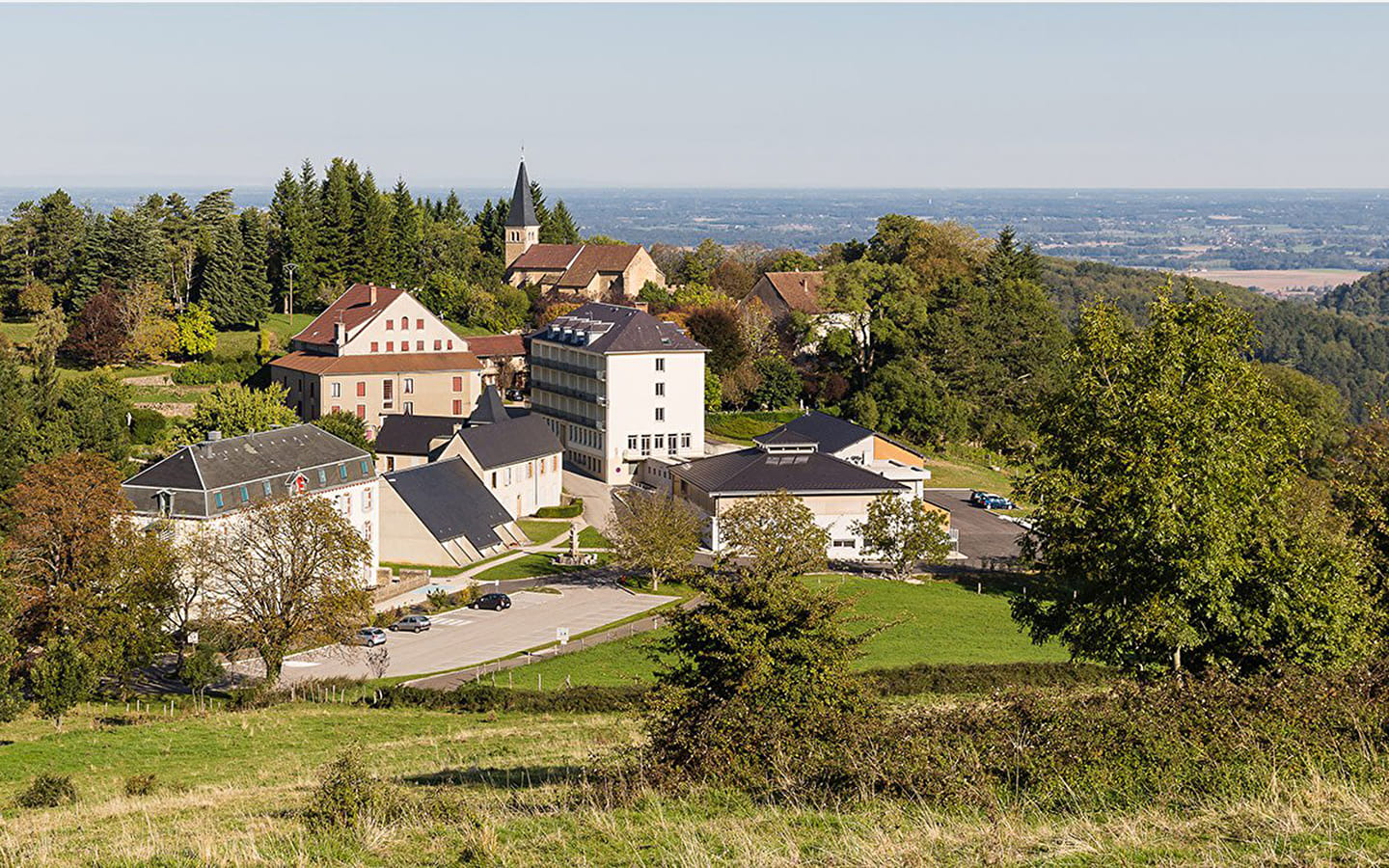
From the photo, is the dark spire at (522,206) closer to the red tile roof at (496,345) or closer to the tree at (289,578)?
the red tile roof at (496,345)

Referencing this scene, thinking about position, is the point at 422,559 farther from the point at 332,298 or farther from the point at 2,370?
the point at 332,298

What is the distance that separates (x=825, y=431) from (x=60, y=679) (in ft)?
131

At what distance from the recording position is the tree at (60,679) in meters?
31.8

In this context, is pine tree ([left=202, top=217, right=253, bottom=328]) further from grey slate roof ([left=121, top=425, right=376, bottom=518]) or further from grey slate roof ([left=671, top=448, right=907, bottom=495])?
grey slate roof ([left=671, top=448, right=907, bottom=495])

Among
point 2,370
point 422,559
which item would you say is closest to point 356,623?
point 422,559

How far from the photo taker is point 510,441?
60.2m

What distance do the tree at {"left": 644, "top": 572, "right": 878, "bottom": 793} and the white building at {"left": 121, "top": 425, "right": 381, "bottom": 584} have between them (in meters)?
25.7

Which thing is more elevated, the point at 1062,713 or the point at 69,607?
the point at 1062,713

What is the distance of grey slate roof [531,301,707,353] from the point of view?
67.1 metres

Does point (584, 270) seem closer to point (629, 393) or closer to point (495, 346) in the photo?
point (495, 346)

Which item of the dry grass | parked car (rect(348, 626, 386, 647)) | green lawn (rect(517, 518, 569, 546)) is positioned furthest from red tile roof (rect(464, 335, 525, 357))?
the dry grass

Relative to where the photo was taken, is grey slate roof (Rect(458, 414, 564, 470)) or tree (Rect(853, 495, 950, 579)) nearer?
tree (Rect(853, 495, 950, 579))

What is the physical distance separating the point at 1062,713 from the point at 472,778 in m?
8.90

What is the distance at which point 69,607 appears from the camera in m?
35.7
